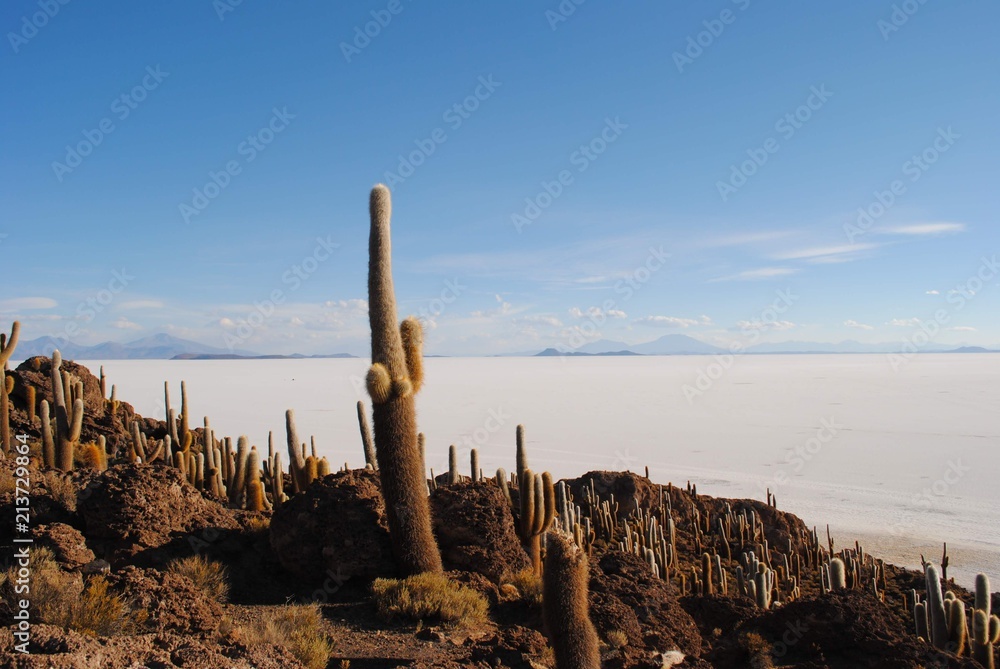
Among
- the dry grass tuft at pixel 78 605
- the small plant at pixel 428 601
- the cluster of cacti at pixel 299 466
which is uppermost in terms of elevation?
the cluster of cacti at pixel 299 466

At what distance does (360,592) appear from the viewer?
23.6 ft

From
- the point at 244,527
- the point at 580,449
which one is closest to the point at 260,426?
the point at 580,449

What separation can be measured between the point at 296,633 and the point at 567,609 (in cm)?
215

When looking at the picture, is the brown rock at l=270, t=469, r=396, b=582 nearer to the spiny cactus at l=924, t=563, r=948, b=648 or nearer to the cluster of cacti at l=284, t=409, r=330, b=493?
the cluster of cacti at l=284, t=409, r=330, b=493

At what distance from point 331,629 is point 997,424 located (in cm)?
2844

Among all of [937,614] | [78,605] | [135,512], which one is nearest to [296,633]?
[78,605]

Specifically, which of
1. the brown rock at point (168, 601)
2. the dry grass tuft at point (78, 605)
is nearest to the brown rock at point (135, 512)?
the brown rock at point (168, 601)

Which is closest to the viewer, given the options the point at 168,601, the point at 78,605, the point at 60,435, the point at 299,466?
the point at 78,605

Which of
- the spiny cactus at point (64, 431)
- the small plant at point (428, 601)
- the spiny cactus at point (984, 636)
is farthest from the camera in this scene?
the spiny cactus at point (64, 431)

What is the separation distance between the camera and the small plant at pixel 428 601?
254 inches

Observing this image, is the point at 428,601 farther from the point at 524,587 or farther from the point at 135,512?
the point at 135,512

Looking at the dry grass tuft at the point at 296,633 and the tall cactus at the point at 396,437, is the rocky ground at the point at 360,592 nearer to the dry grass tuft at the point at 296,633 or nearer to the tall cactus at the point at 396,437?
the dry grass tuft at the point at 296,633

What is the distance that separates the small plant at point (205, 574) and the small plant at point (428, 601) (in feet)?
4.63

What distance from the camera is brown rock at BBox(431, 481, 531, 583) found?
7.69 meters
